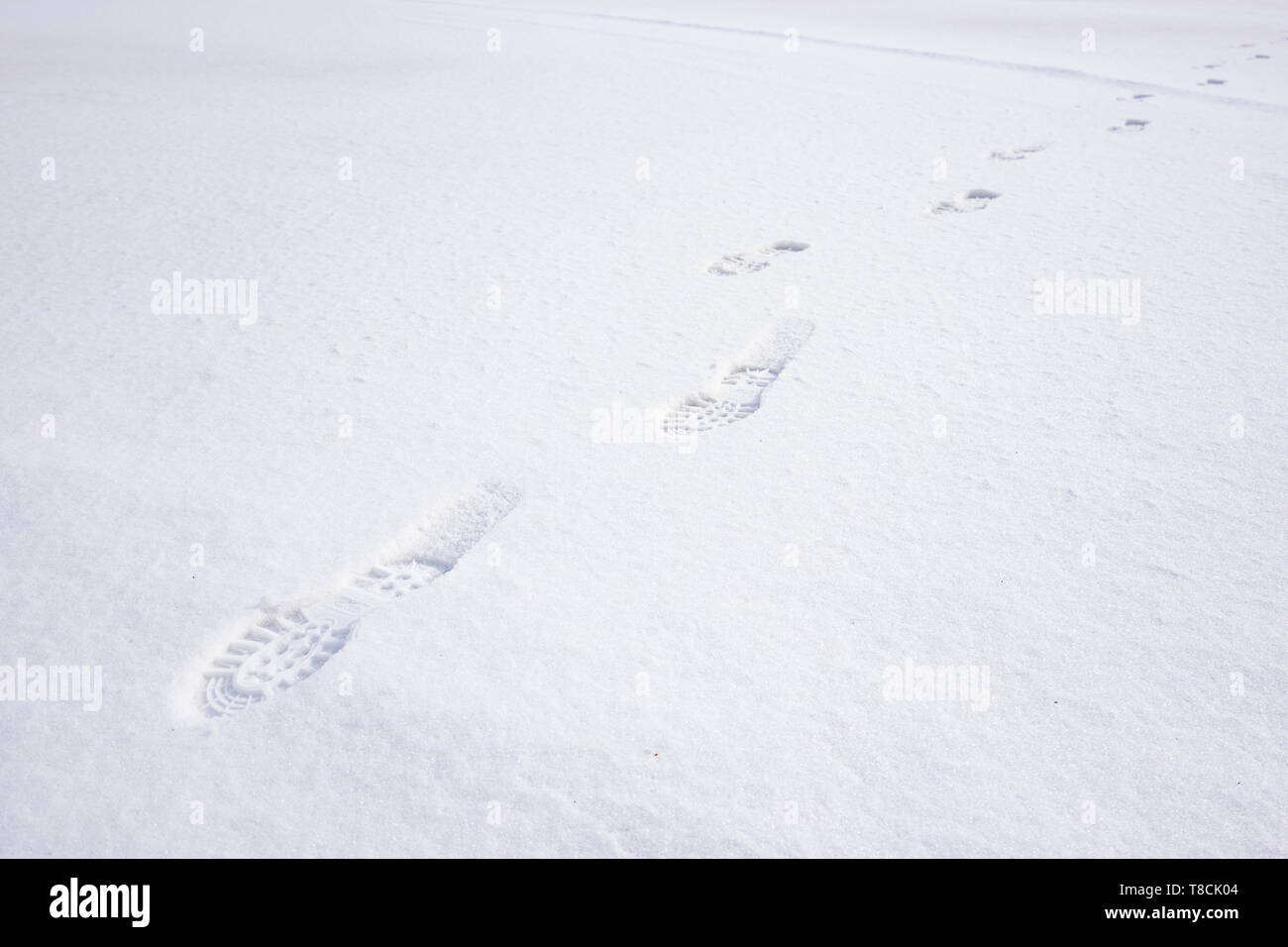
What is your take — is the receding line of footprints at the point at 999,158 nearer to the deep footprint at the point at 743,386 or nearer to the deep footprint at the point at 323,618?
the deep footprint at the point at 743,386

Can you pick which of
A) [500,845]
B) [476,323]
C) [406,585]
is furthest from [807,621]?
[476,323]

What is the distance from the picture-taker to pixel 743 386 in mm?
2812

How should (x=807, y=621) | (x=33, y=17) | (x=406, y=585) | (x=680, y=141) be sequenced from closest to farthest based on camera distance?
1. (x=807, y=621)
2. (x=406, y=585)
3. (x=680, y=141)
4. (x=33, y=17)

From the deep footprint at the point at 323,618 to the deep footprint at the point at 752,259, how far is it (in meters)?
1.82

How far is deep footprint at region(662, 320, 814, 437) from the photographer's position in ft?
8.58

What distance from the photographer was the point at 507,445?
2484 mm

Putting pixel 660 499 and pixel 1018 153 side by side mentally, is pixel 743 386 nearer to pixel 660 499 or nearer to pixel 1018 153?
pixel 660 499

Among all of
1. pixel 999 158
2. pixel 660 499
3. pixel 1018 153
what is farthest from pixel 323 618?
pixel 1018 153

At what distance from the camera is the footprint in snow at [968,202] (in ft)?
14.2

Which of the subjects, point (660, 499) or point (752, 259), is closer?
point (660, 499)

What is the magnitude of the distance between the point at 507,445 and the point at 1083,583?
155cm

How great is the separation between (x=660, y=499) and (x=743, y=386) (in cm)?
71

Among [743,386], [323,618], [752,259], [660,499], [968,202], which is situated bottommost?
[323,618]

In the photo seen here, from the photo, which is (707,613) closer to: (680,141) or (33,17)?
(680,141)
